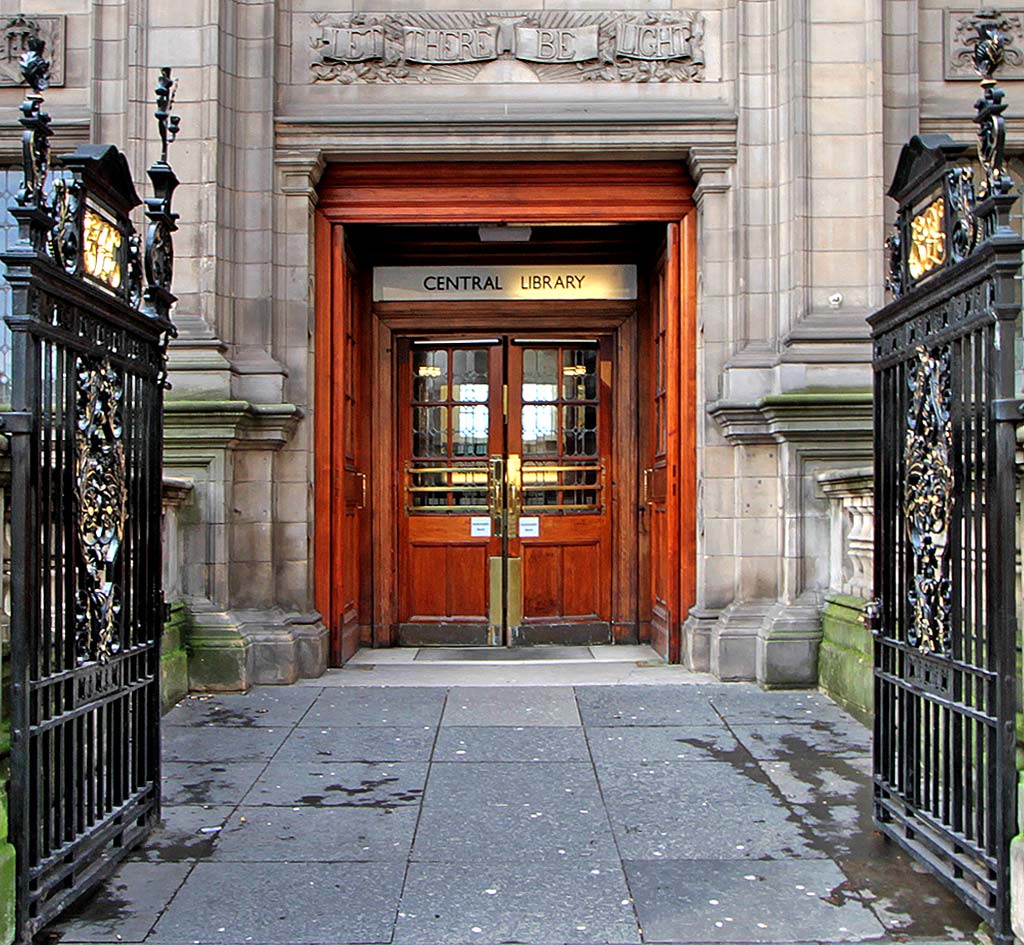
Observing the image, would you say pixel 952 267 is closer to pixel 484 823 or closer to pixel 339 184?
pixel 484 823

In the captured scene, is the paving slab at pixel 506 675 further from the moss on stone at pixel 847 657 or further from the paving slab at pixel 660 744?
the paving slab at pixel 660 744

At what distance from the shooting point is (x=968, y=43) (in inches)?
343

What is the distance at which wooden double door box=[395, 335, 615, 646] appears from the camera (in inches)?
421

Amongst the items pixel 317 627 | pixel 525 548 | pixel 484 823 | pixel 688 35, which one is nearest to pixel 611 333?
pixel 525 548

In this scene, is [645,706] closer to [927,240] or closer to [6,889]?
[927,240]

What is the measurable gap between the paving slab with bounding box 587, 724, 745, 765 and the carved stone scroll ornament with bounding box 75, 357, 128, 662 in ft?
9.39

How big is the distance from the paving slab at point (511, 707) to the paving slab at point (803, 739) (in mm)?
1120

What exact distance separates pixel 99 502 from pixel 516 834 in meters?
2.24

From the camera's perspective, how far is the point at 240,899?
13.4 feet

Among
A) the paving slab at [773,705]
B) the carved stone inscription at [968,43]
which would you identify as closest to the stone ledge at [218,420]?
the paving slab at [773,705]

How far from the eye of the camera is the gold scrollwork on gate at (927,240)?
4352 millimetres

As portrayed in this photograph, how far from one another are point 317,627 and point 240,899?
4.57m

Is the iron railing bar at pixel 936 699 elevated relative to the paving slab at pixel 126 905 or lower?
elevated

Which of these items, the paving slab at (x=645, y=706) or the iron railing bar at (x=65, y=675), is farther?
the paving slab at (x=645, y=706)
